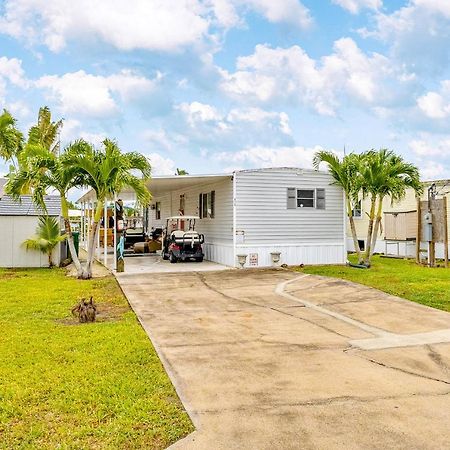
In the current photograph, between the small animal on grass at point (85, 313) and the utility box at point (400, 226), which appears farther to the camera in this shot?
the utility box at point (400, 226)

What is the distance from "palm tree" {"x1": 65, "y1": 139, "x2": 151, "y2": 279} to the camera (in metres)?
11.7

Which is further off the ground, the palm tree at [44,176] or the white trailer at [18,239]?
the palm tree at [44,176]

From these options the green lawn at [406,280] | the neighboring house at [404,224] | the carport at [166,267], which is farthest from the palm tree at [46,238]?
the neighboring house at [404,224]

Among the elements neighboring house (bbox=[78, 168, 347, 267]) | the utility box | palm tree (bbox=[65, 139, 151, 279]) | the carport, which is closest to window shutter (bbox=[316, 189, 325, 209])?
neighboring house (bbox=[78, 168, 347, 267])

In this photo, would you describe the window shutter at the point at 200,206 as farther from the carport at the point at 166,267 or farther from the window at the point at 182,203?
the carport at the point at 166,267

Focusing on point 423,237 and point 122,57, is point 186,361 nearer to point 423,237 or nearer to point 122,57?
point 122,57

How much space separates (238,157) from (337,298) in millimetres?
16489

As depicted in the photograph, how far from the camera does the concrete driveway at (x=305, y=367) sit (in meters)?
3.46

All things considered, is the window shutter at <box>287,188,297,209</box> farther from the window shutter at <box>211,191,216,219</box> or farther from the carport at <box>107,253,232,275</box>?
the carport at <box>107,253,232,275</box>

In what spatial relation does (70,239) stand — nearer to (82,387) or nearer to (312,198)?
(312,198)

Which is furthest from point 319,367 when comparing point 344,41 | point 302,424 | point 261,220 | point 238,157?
point 238,157

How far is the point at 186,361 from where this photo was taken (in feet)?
17.1

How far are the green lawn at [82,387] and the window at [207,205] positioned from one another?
944cm

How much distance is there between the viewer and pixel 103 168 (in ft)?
38.6
